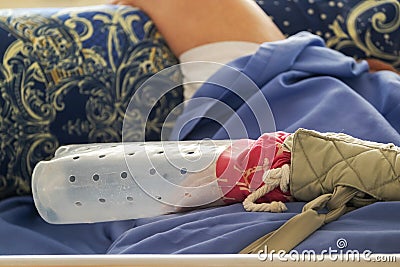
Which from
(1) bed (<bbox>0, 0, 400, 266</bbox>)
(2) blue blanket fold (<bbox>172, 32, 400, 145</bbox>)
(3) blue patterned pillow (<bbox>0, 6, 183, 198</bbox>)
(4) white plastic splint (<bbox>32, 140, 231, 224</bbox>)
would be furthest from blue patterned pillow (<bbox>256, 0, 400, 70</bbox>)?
(4) white plastic splint (<bbox>32, 140, 231, 224</bbox>)

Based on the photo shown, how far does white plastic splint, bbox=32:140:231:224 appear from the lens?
1057mm

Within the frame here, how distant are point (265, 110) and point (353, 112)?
21 centimetres

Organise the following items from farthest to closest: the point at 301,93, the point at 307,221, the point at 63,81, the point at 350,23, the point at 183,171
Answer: the point at 350,23 → the point at 63,81 → the point at 301,93 → the point at 183,171 → the point at 307,221

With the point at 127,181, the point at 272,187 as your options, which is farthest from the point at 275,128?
the point at 127,181

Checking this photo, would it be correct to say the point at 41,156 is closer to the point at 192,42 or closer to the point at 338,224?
the point at 192,42

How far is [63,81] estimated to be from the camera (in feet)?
5.00

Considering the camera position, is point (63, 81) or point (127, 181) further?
point (63, 81)

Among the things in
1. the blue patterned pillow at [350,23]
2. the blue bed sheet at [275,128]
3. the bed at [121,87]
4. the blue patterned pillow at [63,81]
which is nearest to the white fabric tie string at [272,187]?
the blue bed sheet at [275,128]

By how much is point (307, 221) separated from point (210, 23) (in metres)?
0.76

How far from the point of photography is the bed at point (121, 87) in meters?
1.28

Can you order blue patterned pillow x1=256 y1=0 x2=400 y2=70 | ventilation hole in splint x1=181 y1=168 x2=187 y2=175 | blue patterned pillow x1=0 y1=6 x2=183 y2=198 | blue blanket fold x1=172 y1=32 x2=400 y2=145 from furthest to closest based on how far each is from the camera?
1. blue patterned pillow x1=256 y1=0 x2=400 y2=70
2. blue patterned pillow x1=0 y1=6 x2=183 y2=198
3. blue blanket fold x1=172 y1=32 x2=400 y2=145
4. ventilation hole in splint x1=181 y1=168 x2=187 y2=175

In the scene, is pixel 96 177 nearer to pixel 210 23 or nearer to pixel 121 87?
pixel 121 87

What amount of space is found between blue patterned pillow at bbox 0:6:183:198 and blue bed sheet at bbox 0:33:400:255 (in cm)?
12

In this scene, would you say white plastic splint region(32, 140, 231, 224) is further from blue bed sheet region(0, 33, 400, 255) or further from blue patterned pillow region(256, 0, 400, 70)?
blue patterned pillow region(256, 0, 400, 70)
